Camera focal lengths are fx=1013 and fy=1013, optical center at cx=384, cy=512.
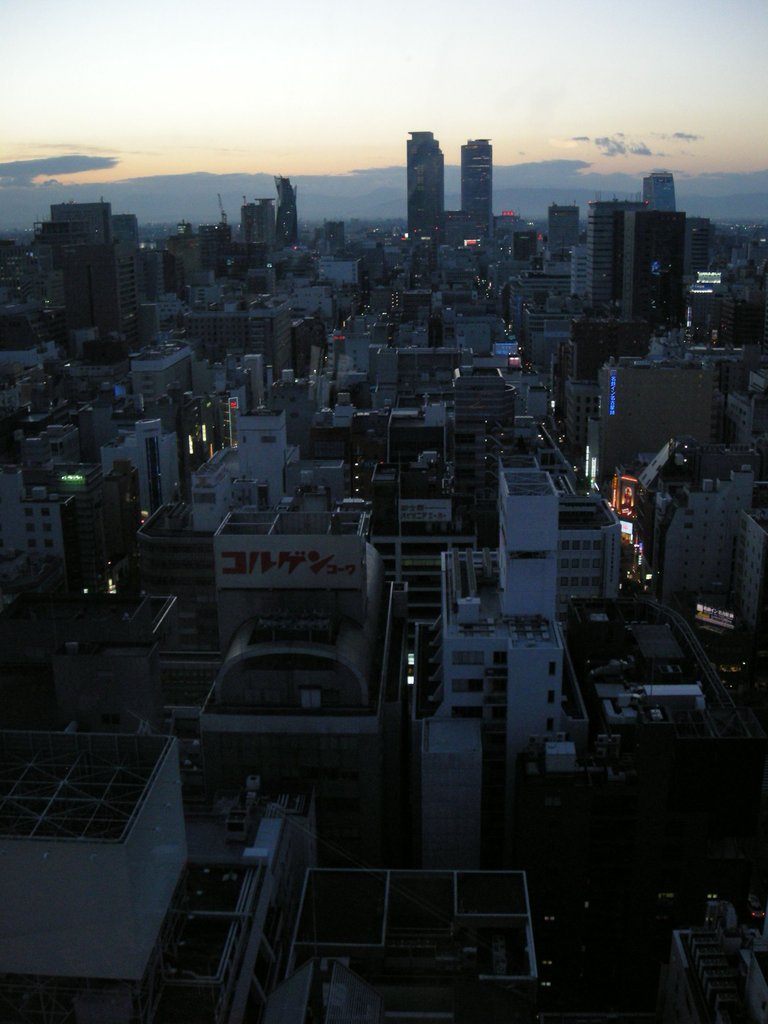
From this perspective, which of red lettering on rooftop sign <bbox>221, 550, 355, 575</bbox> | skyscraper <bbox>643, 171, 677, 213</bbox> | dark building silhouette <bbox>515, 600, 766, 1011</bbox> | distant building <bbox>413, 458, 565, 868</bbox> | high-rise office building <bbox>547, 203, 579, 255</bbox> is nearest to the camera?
dark building silhouette <bbox>515, 600, 766, 1011</bbox>

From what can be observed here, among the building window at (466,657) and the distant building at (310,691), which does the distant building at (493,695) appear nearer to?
the building window at (466,657)

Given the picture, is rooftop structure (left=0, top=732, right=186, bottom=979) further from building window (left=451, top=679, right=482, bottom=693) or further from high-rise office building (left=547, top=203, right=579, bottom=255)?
high-rise office building (left=547, top=203, right=579, bottom=255)

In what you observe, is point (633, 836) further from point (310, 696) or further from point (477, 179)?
point (477, 179)

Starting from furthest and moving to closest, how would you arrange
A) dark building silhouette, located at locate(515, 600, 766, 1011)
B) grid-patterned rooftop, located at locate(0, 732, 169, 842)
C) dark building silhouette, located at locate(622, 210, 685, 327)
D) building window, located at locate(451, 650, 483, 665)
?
dark building silhouette, located at locate(622, 210, 685, 327)
building window, located at locate(451, 650, 483, 665)
dark building silhouette, located at locate(515, 600, 766, 1011)
grid-patterned rooftop, located at locate(0, 732, 169, 842)

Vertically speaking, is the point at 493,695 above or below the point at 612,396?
below

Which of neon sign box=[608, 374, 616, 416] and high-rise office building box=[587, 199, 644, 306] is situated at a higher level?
high-rise office building box=[587, 199, 644, 306]

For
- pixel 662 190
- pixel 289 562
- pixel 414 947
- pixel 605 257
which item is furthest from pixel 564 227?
pixel 414 947

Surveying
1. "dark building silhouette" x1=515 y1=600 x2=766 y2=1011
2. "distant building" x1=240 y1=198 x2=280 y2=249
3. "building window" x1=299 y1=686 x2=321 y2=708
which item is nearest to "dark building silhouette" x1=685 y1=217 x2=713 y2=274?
"distant building" x1=240 y1=198 x2=280 y2=249
